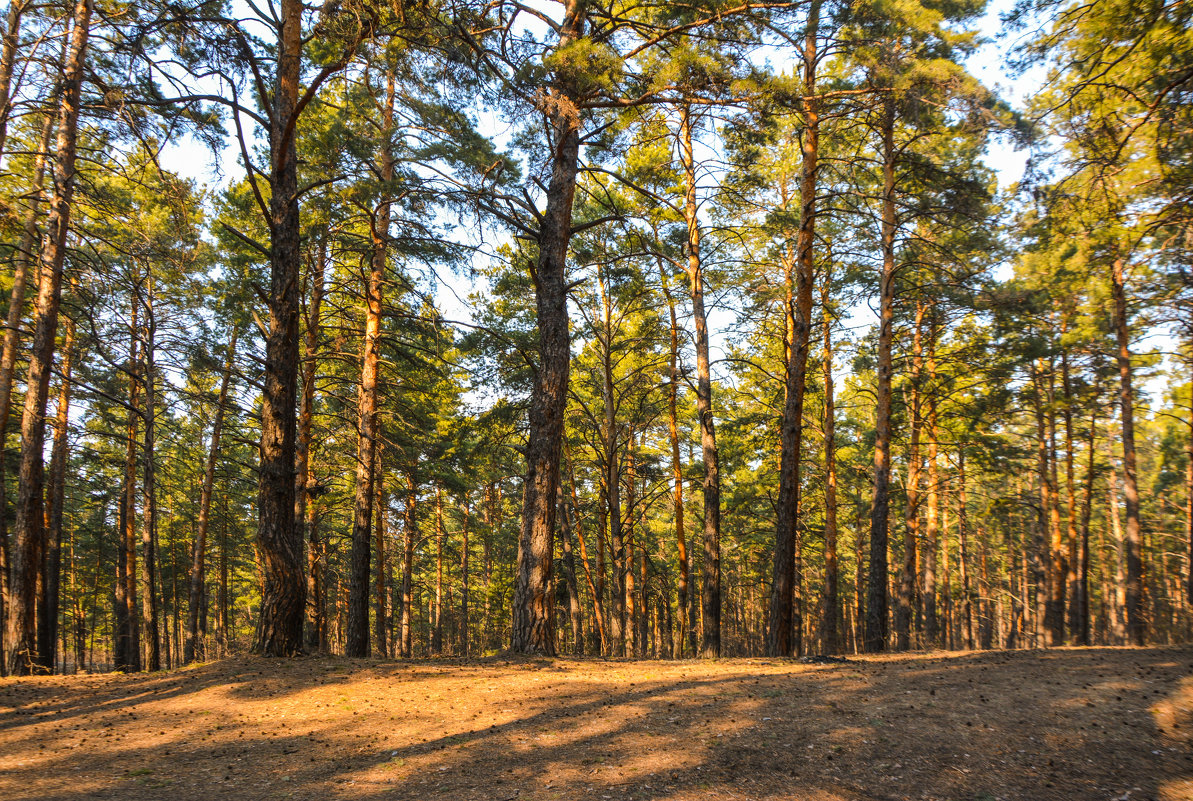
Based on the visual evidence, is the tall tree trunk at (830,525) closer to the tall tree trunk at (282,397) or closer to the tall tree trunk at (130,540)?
the tall tree trunk at (282,397)

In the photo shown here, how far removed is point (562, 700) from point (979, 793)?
3888 millimetres

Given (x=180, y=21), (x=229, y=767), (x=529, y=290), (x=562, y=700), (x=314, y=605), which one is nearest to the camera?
(x=229, y=767)

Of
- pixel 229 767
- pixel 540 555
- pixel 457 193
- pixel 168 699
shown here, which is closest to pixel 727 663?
pixel 540 555

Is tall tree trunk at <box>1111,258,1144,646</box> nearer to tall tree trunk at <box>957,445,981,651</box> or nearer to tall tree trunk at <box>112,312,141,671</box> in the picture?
tall tree trunk at <box>957,445,981,651</box>

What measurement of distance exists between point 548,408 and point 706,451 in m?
4.54

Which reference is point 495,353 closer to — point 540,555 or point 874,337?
point 540,555

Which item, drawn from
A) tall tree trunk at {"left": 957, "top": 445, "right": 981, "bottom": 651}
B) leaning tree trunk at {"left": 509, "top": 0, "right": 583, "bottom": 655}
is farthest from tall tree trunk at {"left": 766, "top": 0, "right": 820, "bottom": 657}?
tall tree trunk at {"left": 957, "top": 445, "right": 981, "bottom": 651}

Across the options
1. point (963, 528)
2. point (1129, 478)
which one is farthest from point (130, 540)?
point (963, 528)

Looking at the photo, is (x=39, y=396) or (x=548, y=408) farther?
(x=39, y=396)

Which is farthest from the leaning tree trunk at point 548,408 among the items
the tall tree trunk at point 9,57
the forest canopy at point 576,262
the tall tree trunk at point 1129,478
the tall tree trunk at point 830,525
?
the tall tree trunk at point 1129,478

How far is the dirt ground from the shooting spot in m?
4.32

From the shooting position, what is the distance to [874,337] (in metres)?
17.9

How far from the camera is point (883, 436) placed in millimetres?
13555

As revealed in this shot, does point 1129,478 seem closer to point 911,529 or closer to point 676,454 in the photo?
point 911,529
